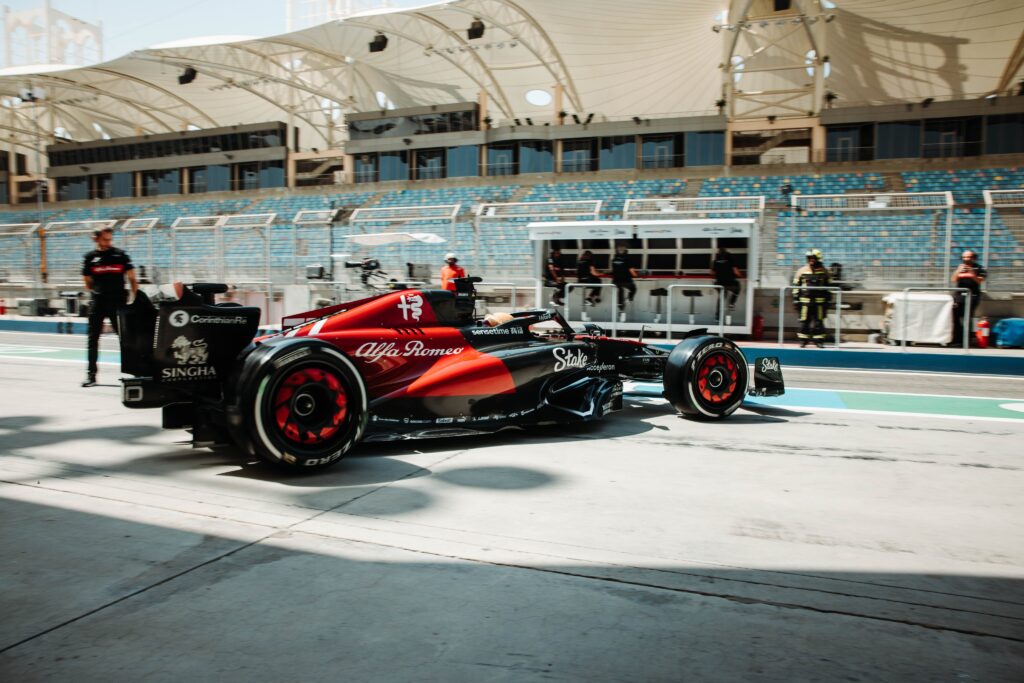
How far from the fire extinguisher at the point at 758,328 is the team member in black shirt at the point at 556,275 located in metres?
4.42

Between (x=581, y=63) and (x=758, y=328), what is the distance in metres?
32.5

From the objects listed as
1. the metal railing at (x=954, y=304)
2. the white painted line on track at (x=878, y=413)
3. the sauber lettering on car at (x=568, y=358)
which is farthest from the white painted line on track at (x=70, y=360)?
the metal railing at (x=954, y=304)

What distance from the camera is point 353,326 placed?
566 centimetres

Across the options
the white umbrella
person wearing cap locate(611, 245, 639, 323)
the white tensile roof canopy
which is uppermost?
the white tensile roof canopy

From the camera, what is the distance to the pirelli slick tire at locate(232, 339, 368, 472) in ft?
14.9

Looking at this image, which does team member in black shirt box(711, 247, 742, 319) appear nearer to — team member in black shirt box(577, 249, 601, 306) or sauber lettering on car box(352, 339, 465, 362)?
team member in black shirt box(577, 249, 601, 306)

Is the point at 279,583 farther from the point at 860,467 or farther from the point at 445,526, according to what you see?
the point at 860,467

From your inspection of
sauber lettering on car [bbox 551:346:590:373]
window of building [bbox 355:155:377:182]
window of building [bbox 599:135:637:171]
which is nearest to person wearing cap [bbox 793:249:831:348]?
sauber lettering on car [bbox 551:346:590:373]

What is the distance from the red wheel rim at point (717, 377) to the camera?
679cm

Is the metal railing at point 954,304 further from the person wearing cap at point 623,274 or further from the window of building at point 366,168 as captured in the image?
the window of building at point 366,168

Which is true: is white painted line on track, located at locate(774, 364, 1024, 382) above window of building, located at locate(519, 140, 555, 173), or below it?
below

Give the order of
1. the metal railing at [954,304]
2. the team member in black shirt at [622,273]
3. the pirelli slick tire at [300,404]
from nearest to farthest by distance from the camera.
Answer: the pirelli slick tire at [300,404] < the metal railing at [954,304] < the team member in black shirt at [622,273]

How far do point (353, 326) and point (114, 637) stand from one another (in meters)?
3.32

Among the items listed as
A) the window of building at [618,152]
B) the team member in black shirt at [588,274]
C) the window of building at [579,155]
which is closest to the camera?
the team member in black shirt at [588,274]
